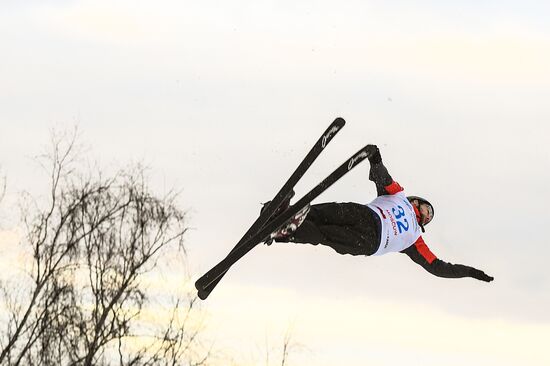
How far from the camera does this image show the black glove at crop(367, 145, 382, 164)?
11922 mm

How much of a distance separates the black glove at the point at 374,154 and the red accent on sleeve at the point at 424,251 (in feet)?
3.39

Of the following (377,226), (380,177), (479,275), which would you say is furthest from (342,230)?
(479,275)

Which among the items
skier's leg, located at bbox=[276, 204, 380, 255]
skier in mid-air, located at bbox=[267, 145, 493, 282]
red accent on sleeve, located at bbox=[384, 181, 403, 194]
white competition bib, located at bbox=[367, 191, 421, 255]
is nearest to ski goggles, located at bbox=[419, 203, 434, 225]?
skier in mid-air, located at bbox=[267, 145, 493, 282]

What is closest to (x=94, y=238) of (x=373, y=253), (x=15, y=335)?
(x=15, y=335)

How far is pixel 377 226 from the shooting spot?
1173cm

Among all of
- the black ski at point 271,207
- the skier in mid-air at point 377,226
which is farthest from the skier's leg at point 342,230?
the black ski at point 271,207

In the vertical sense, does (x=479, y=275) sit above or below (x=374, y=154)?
below

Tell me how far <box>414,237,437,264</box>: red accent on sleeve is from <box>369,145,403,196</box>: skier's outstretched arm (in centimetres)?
63

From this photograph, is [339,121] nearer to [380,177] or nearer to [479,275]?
[380,177]

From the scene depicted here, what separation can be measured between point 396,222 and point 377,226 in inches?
11.3

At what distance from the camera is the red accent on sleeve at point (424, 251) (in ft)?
40.7

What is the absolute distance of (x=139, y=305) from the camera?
18844 millimetres

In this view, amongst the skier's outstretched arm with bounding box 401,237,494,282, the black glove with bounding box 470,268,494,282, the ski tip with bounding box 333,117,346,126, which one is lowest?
the black glove with bounding box 470,268,494,282

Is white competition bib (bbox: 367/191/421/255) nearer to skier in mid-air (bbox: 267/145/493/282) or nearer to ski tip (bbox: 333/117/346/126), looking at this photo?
skier in mid-air (bbox: 267/145/493/282)
